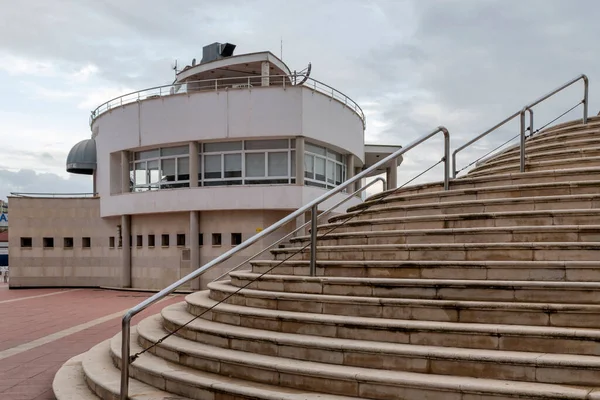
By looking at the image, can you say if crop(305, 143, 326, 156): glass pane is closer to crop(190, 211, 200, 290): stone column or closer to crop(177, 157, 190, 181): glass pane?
crop(177, 157, 190, 181): glass pane

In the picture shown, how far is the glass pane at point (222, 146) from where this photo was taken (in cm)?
2072

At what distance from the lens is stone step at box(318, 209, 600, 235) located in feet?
19.8

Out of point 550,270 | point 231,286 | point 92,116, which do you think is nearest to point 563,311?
point 550,270

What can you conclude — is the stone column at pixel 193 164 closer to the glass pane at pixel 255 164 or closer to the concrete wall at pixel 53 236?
the glass pane at pixel 255 164

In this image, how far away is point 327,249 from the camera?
23.6 feet

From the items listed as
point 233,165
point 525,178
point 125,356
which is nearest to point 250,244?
point 125,356

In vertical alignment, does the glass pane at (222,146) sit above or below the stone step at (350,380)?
above

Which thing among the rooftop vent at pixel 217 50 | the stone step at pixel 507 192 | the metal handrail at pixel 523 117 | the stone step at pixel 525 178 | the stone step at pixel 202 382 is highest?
the rooftop vent at pixel 217 50

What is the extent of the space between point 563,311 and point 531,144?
640 centimetres

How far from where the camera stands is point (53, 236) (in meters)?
24.7

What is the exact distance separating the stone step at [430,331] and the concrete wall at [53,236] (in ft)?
66.5

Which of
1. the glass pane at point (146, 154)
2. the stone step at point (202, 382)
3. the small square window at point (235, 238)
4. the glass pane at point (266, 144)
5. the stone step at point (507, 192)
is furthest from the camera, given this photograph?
the glass pane at point (146, 154)

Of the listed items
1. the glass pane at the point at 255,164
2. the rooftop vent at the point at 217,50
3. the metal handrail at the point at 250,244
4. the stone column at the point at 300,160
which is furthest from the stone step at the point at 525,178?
the rooftop vent at the point at 217,50

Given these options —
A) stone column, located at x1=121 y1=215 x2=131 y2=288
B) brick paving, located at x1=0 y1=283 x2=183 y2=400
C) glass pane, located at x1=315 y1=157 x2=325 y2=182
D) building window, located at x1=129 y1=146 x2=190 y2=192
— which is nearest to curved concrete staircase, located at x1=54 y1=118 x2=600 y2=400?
brick paving, located at x1=0 y1=283 x2=183 y2=400
